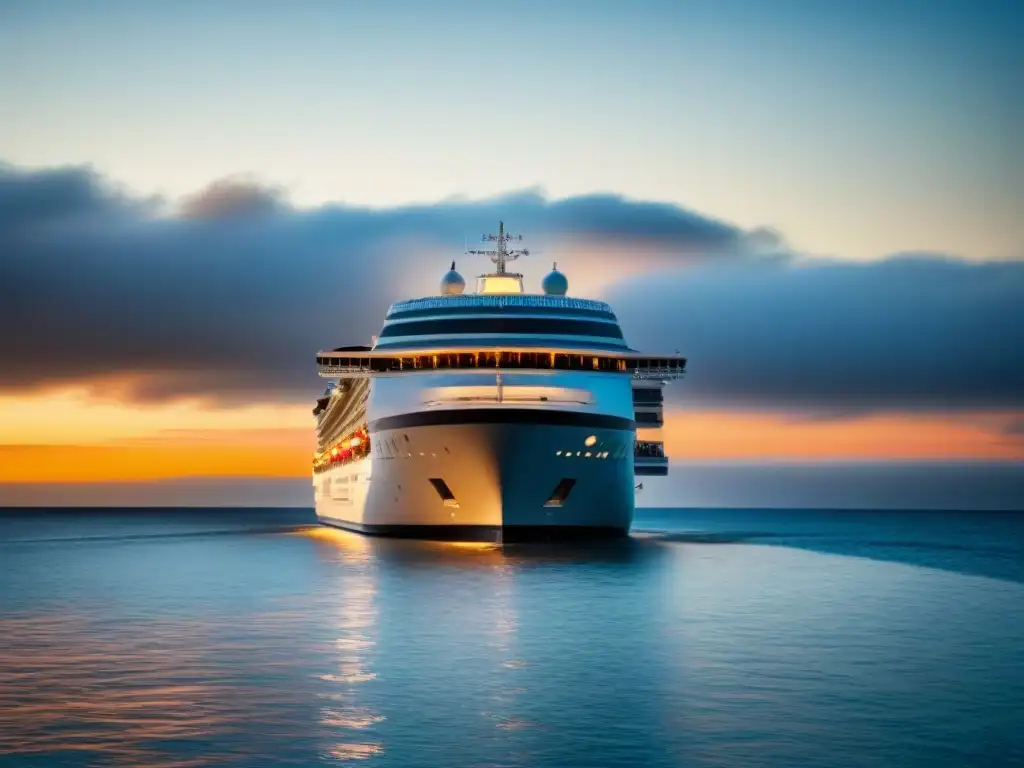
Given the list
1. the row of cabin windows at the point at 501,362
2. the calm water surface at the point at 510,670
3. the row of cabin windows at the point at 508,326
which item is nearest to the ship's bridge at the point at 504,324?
the row of cabin windows at the point at 508,326

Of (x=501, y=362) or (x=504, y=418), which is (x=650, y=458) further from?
(x=504, y=418)

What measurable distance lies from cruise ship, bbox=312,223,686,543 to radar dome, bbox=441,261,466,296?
9.86 meters

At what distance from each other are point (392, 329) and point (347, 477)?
2537 cm

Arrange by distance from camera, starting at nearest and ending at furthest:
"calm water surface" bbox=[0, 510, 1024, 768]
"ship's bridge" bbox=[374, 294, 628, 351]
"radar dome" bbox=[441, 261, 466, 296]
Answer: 1. "calm water surface" bbox=[0, 510, 1024, 768]
2. "ship's bridge" bbox=[374, 294, 628, 351]
3. "radar dome" bbox=[441, 261, 466, 296]

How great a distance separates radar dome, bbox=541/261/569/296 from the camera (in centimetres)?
9019

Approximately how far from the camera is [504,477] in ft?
225

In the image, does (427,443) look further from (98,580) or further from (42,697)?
(42,697)

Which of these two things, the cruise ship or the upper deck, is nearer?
the cruise ship

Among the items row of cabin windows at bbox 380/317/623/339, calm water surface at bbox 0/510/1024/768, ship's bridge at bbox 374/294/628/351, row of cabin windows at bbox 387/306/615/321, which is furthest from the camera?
row of cabin windows at bbox 387/306/615/321

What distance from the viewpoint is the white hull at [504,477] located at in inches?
2699

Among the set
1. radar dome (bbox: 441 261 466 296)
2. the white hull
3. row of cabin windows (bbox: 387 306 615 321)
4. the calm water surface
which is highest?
radar dome (bbox: 441 261 466 296)

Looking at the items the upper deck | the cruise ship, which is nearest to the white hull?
the cruise ship

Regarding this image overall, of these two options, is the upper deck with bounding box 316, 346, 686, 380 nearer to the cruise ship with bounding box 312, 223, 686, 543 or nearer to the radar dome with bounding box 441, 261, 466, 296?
the cruise ship with bounding box 312, 223, 686, 543

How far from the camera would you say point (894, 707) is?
26406mm
